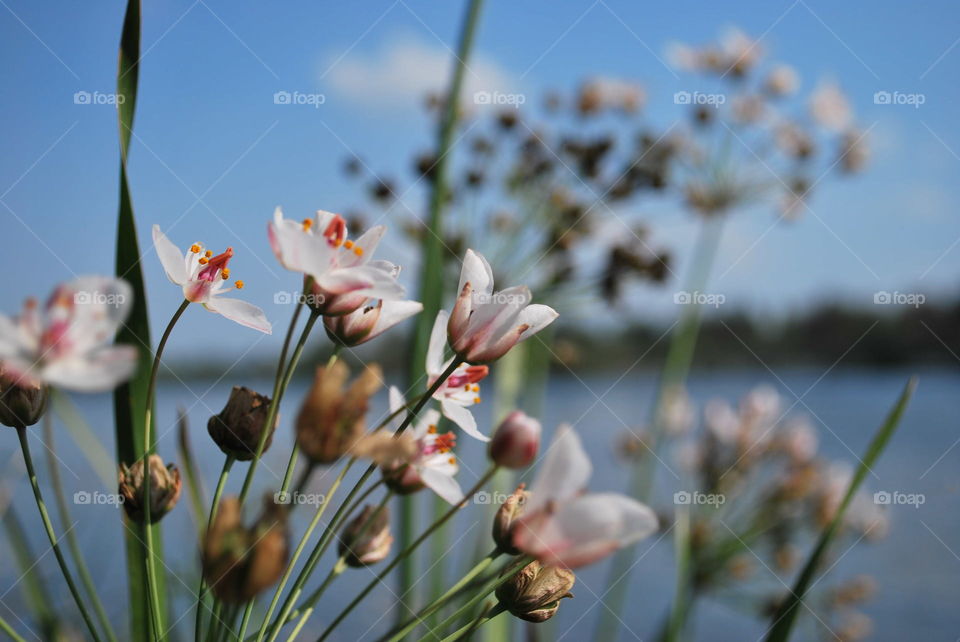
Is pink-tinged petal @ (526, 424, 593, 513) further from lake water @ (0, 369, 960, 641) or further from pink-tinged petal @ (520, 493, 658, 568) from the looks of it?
lake water @ (0, 369, 960, 641)

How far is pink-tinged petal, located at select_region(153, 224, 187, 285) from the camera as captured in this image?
0.38m

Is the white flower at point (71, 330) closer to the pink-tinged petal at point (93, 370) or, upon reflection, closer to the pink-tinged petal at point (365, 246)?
the pink-tinged petal at point (93, 370)

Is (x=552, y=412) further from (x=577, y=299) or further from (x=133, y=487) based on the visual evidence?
(x=133, y=487)

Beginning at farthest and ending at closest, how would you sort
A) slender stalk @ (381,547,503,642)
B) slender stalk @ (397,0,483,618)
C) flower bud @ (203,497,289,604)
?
slender stalk @ (397,0,483,618)
slender stalk @ (381,547,503,642)
flower bud @ (203,497,289,604)

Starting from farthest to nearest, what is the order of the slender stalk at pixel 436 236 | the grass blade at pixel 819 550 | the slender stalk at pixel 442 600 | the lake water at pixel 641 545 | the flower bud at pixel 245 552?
the lake water at pixel 641 545 → the slender stalk at pixel 436 236 → the grass blade at pixel 819 550 → the slender stalk at pixel 442 600 → the flower bud at pixel 245 552

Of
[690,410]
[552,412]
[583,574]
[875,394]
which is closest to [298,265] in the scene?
[690,410]

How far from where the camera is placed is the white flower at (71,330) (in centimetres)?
29

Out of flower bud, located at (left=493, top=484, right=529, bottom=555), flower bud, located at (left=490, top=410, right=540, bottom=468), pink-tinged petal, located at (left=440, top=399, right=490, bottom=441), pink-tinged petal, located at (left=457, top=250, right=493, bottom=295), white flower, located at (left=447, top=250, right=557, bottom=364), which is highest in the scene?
pink-tinged petal, located at (left=457, top=250, right=493, bottom=295)

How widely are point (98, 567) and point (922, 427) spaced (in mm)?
4739

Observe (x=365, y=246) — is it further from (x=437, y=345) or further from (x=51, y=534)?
(x=51, y=534)

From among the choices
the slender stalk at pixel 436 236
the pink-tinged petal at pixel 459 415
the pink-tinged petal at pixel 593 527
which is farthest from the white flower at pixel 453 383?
the slender stalk at pixel 436 236

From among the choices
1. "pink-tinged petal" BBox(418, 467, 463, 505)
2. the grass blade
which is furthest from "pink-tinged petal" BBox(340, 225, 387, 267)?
the grass blade

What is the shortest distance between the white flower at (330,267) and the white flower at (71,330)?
0.08 meters

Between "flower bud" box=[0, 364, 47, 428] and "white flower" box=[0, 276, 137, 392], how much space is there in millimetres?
76
